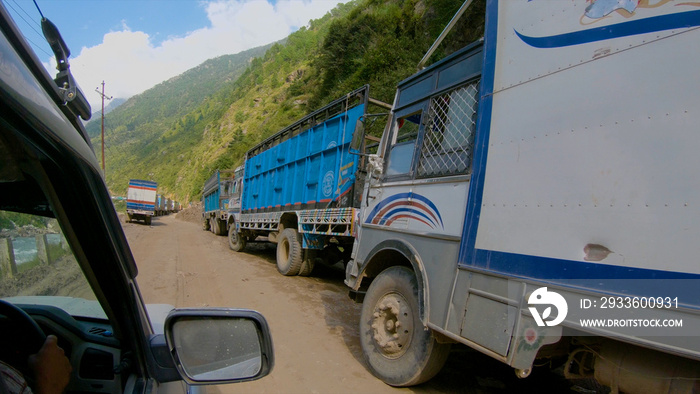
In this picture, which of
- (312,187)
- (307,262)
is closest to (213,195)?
(307,262)

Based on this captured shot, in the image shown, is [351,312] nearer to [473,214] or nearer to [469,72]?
[473,214]

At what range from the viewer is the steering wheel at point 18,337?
112cm

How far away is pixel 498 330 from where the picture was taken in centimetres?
218

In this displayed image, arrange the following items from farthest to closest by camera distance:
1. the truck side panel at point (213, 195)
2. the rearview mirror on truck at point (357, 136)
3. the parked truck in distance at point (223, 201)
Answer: the truck side panel at point (213, 195) → the parked truck in distance at point (223, 201) → the rearview mirror on truck at point (357, 136)

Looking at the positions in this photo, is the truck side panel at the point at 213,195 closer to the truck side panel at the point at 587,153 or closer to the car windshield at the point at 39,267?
the truck side panel at the point at 587,153

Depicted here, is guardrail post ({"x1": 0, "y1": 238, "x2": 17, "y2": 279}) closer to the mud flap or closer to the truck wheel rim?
the mud flap

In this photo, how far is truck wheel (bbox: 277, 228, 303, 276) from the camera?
7.43m

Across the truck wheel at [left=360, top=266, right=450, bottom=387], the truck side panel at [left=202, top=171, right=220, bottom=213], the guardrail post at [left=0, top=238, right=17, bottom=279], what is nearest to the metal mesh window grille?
the truck wheel at [left=360, top=266, right=450, bottom=387]

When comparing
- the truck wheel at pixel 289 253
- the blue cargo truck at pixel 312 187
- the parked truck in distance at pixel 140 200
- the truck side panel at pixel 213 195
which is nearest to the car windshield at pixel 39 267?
the blue cargo truck at pixel 312 187

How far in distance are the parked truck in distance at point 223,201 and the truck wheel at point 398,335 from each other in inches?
379

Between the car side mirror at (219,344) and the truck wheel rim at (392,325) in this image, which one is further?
the truck wheel rim at (392,325)

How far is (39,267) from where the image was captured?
1232 mm

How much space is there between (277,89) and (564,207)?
6062 centimetres

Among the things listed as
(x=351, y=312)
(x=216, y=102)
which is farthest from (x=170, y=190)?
(x=351, y=312)
